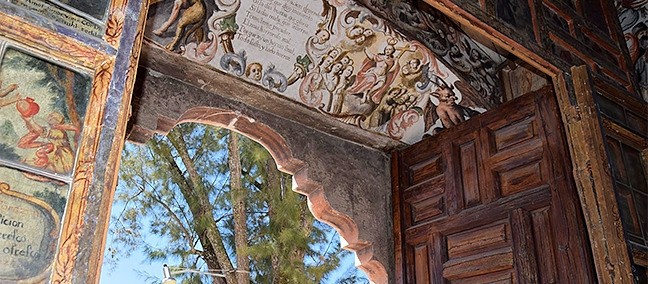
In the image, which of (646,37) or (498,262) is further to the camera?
(646,37)

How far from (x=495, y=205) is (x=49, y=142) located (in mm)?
2738

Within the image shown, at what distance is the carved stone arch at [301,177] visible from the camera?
3883mm

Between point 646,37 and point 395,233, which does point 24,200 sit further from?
point 646,37

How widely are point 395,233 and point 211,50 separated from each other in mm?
1824

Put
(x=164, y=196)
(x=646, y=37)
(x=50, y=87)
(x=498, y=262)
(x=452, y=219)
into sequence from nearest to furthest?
(x=50, y=87), (x=498, y=262), (x=452, y=219), (x=646, y=37), (x=164, y=196)

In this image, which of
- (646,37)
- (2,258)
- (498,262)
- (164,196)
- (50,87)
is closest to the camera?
(2,258)

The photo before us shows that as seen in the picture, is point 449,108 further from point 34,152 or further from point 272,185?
point 272,185

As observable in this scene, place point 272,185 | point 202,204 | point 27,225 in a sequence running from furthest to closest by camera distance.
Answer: point 272,185 < point 202,204 < point 27,225

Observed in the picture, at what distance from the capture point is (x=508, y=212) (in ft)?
11.6

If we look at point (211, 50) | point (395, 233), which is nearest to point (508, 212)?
point (395, 233)

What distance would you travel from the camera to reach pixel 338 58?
4.04 m

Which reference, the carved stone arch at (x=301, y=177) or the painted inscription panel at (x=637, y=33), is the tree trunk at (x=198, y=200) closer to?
the carved stone arch at (x=301, y=177)

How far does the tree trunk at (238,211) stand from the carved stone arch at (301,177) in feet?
8.85

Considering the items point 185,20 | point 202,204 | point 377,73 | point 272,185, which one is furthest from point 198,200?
point 185,20
